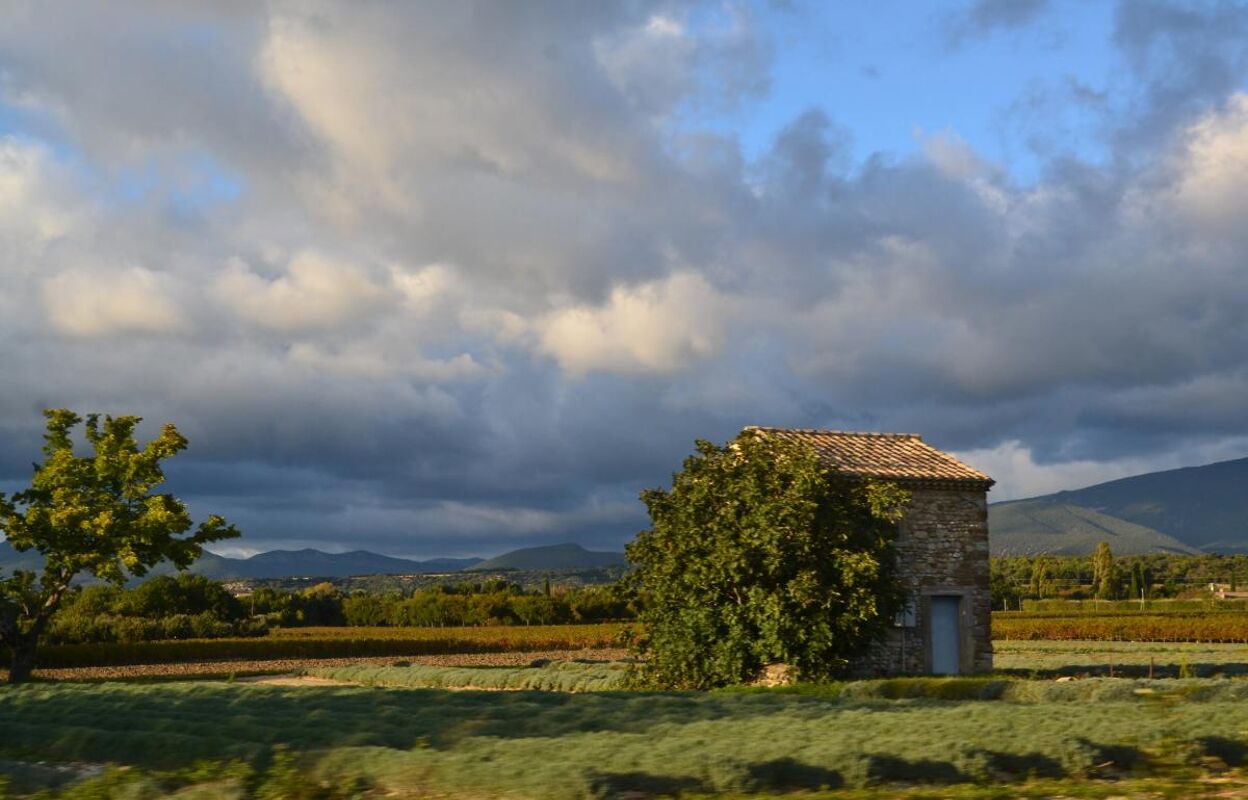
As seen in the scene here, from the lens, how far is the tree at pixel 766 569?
3089 cm

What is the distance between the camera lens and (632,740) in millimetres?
15641

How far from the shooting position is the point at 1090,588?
443 feet

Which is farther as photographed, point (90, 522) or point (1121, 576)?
point (1121, 576)

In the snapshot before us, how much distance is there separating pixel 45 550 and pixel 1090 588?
394 feet

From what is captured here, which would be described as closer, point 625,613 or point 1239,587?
point 625,613

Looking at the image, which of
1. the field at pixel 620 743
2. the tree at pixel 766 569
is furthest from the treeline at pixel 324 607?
the field at pixel 620 743

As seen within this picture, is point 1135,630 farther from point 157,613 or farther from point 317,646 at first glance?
point 157,613

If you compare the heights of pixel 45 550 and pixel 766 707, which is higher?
pixel 45 550

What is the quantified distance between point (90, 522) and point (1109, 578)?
106m

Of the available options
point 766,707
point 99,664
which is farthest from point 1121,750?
point 99,664

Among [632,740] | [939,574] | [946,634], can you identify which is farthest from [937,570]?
[632,740]

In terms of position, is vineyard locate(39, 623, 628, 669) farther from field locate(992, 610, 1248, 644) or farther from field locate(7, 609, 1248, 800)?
field locate(7, 609, 1248, 800)

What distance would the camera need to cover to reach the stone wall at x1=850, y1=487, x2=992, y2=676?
109ft

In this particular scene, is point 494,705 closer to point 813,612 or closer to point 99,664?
point 813,612
